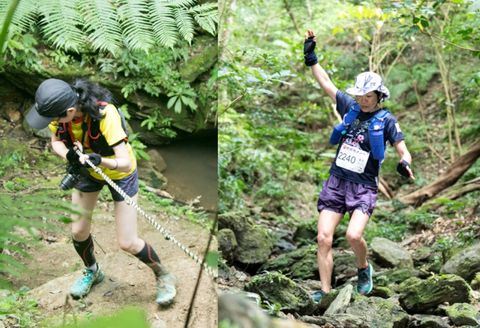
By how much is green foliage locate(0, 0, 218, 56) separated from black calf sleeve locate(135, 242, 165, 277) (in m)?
0.53

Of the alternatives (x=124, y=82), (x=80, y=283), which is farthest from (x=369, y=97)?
(x=80, y=283)

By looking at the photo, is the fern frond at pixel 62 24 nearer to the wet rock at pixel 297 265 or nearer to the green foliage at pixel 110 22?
the green foliage at pixel 110 22

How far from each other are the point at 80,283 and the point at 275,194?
239 cm

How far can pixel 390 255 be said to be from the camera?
248 cm

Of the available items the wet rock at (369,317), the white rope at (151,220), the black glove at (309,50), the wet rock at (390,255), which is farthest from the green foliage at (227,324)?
the wet rock at (390,255)

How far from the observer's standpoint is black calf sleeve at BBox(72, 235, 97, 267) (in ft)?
4.78

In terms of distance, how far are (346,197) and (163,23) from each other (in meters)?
0.94

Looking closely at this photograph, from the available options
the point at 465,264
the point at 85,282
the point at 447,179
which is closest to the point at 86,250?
the point at 85,282

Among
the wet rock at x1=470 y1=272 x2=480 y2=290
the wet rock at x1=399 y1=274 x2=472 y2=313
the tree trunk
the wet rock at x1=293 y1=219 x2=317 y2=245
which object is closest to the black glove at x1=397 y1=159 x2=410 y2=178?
the wet rock at x1=399 y1=274 x2=472 y2=313

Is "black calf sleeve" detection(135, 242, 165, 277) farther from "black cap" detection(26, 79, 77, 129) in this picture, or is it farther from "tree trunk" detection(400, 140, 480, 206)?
"tree trunk" detection(400, 140, 480, 206)

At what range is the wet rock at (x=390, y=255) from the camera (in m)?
2.45

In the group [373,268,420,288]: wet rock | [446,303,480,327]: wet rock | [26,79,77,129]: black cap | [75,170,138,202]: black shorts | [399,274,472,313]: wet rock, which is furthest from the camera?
[373,268,420,288]: wet rock

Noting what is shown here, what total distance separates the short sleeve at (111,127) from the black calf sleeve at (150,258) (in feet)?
→ 1.00

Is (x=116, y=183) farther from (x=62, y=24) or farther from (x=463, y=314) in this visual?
(x=463, y=314)
